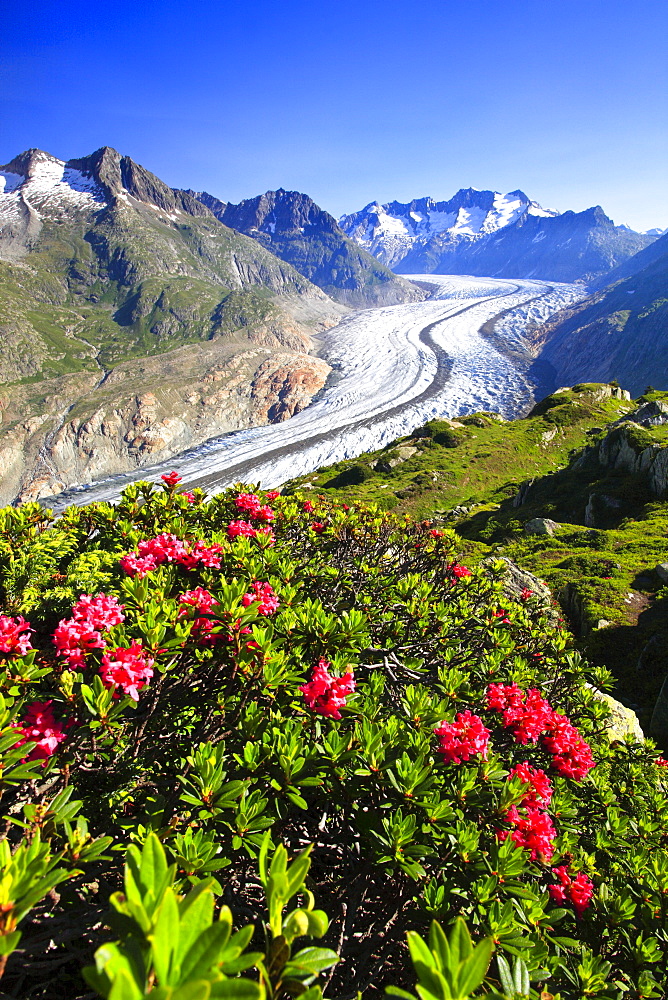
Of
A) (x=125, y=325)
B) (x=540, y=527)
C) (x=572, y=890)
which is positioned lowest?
(x=540, y=527)

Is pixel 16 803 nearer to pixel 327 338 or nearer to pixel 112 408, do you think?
pixel 112 408

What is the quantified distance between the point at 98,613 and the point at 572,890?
349 cm

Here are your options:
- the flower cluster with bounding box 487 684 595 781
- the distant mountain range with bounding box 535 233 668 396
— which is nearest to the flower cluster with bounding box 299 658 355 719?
the flower cluster with bounding box 487 684 595 781

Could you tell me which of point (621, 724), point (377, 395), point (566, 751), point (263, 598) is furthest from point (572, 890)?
point (377, 395)

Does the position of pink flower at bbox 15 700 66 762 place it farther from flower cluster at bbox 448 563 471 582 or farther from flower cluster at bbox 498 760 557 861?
flower cluster at bbox 448 563 471 582

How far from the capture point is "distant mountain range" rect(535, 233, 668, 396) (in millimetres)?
74688

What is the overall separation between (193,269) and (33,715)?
149m

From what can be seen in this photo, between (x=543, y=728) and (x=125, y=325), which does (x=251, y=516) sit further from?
(x=125, y=325)

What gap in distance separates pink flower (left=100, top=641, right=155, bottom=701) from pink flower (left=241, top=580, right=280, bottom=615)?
0.77m

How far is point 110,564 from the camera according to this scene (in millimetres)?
3590

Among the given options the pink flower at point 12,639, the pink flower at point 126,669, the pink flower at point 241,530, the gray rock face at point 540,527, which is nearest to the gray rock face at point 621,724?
the pink flower at point 241,530

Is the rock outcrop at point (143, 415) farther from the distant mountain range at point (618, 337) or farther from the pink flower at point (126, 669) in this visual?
Answer: the pink flower at point (126, 669)

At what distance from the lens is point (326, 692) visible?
102 inches

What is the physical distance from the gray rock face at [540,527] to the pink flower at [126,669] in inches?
586
